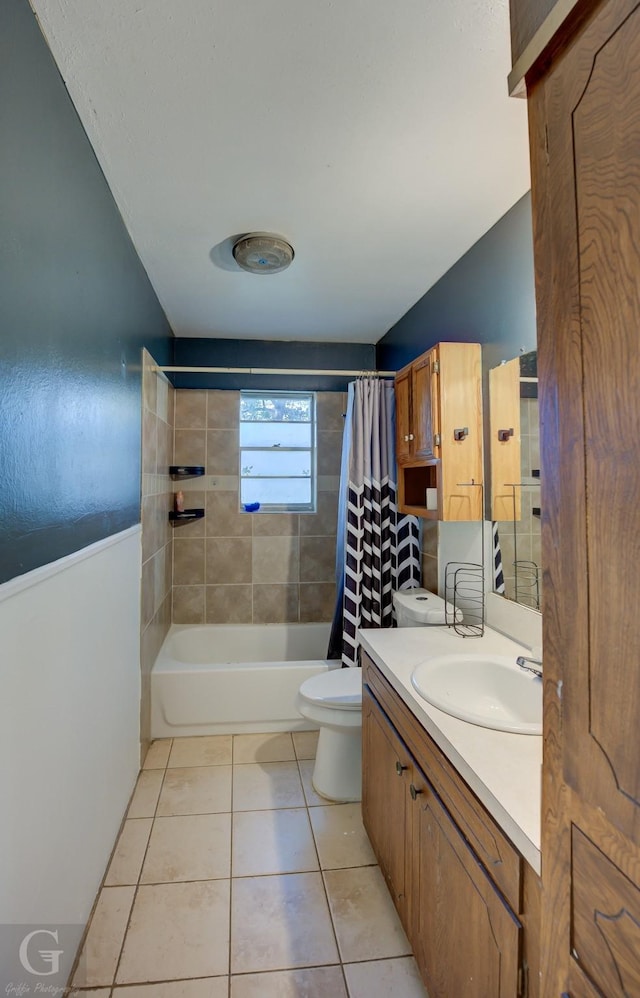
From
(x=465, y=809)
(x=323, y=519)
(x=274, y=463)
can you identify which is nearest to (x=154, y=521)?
(x=274, y=463)

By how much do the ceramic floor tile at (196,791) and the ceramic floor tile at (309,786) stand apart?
0.34 meters

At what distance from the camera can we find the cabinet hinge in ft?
2.64

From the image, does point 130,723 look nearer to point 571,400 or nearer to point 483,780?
point 483,780

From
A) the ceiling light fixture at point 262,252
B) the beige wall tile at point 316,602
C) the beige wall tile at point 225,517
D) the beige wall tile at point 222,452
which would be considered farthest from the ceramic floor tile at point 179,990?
the beige wall tile at point 222,452

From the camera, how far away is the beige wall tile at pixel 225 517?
11.1 ft

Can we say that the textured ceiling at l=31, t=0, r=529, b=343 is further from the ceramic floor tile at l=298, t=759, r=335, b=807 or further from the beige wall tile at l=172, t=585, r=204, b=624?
the ceramic floor tile at l=298, t=759, r=335, b=807

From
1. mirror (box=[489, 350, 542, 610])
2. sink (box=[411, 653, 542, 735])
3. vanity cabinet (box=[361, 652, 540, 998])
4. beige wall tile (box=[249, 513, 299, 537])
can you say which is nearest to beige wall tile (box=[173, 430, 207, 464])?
beige wall tile (box=[249, 513, 299, 537])

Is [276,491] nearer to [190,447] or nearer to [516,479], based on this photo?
[190,447]

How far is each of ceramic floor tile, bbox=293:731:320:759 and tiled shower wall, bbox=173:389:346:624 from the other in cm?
A: 88

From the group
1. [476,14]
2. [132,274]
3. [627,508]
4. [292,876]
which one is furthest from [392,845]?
[132,274]

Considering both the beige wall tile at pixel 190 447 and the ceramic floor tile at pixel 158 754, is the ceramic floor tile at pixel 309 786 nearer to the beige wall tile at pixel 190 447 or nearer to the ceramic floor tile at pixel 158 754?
the ceramic floor tile at pixel 158 754

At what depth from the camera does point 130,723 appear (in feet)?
6.80

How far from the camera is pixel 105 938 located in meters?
1.45

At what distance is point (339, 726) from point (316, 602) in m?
1.46
